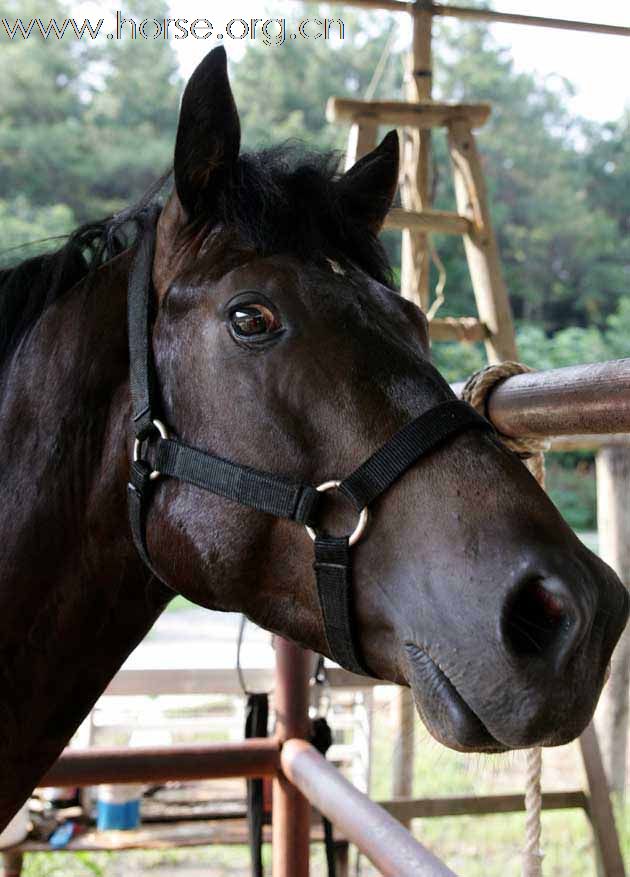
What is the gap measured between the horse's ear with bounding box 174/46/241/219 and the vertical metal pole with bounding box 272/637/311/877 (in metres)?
1.06

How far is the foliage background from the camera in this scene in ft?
62.3

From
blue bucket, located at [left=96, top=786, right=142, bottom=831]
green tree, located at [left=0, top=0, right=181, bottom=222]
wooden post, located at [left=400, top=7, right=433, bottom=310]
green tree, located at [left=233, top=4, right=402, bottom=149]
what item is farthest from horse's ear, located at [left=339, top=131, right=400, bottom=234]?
green tree, located at [left=233, top=4, right=402, bottom=149]

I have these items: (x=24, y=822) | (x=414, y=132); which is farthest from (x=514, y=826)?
(x=414, y=132)

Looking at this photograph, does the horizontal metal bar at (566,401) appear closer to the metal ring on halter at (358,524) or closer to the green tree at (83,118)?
the metal ring on halter at (358,524)

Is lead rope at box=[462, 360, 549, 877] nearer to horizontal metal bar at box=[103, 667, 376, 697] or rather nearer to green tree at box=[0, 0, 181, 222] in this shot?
horizontal metal bar at box=[103, 667, 376, 697]

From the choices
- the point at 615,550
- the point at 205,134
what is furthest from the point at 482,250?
the point at 205,134

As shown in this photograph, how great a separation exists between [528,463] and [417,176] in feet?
8.86

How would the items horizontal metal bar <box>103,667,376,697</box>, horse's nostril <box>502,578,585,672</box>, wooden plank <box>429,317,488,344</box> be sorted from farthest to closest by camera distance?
wooden plank <box>429,317,488,344</box> < horizontal metal bar <box>103,667,376,697</box> < horse's nostril <box>502,578,585,672</box>

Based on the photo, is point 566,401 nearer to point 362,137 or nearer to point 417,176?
point 362,137

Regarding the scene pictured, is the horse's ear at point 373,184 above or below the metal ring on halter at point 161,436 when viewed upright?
above

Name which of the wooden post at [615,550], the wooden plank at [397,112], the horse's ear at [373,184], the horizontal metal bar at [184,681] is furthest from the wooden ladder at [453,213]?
the horse's ear at [373,184]

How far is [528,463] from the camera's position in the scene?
147 cm

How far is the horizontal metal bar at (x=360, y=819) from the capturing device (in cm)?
137

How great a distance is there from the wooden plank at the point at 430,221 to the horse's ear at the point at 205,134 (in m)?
1.89
